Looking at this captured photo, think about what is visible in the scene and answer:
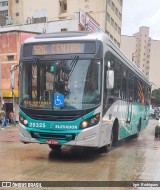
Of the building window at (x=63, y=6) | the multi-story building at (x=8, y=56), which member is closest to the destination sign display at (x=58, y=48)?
the multi-story building at (x=8, y=56)

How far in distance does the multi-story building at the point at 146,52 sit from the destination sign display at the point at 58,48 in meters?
111

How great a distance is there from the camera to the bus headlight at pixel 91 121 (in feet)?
29.1

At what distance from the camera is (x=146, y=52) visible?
12050cm

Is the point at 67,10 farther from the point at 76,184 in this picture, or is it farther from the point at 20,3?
the point at 76,184

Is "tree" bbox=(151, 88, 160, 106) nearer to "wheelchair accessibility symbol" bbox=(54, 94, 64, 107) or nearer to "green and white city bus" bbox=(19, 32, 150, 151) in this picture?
"green and white city bus" bbox=(19, 32, 150, 151)

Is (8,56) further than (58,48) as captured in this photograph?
Yes

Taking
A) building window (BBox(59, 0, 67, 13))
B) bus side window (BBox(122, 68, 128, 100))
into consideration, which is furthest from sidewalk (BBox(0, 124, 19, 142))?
building window (BBox(59, 0, 67, 13))

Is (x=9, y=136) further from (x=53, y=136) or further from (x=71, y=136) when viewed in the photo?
(x=71, y=136)

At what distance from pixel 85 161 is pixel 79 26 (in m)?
31.1

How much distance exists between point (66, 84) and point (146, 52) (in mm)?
115117

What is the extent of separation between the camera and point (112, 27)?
66.5 metres

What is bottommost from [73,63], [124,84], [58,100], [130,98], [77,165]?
[77,165]

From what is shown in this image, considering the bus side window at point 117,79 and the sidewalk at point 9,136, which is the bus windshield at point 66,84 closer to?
the bus side window at point 117,79

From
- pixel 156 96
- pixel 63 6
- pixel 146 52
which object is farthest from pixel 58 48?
pixel 146 52
